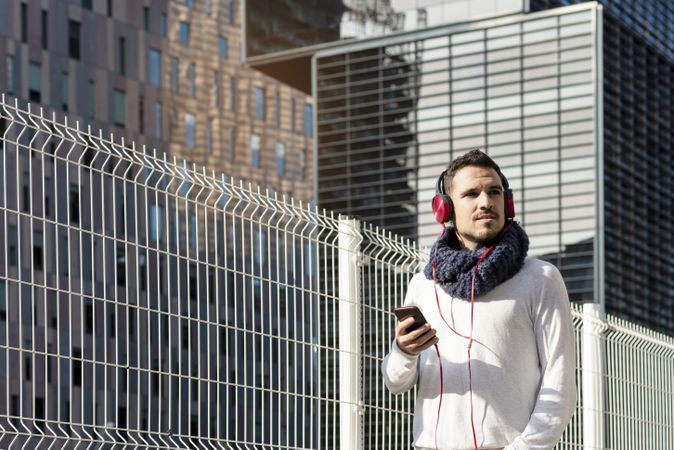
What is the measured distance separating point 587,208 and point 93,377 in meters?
58.5

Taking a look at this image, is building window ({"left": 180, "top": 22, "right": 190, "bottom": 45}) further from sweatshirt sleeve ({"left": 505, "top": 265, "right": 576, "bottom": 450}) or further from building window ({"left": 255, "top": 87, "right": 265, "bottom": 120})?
sweatshirt sleeve ({"left": 505, "top": 265, "right": 576, "bottom": 450})

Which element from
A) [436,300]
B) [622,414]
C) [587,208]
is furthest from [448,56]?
[436,300]

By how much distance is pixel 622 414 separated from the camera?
905cm

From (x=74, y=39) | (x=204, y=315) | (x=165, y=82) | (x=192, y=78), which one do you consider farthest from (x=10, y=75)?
(x=204, y=315)

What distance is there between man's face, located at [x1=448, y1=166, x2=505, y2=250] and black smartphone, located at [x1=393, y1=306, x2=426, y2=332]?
30 centimetres

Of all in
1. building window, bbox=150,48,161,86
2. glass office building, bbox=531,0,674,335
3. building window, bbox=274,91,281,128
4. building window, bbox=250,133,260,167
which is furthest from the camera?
building window, bbox=274,91,281,128

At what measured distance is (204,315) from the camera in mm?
5836

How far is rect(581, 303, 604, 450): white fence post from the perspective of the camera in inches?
340

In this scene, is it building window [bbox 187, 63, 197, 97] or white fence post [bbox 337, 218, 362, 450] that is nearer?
white fence post [bbox 337, 218, 362, 450]

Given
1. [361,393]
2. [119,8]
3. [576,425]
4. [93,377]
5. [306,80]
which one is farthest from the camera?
[306,80]

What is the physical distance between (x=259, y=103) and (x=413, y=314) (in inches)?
2657

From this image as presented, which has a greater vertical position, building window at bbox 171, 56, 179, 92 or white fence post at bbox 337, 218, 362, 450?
building window at bbox 171, 56, 179, 92

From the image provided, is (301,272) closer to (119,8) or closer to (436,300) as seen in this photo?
(436,300)

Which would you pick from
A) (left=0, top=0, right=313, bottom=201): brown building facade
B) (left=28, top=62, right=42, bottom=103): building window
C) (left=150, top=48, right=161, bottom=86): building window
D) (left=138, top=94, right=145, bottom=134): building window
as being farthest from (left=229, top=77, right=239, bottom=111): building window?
(left=28, top=62, right=42, bottom=103): building window
